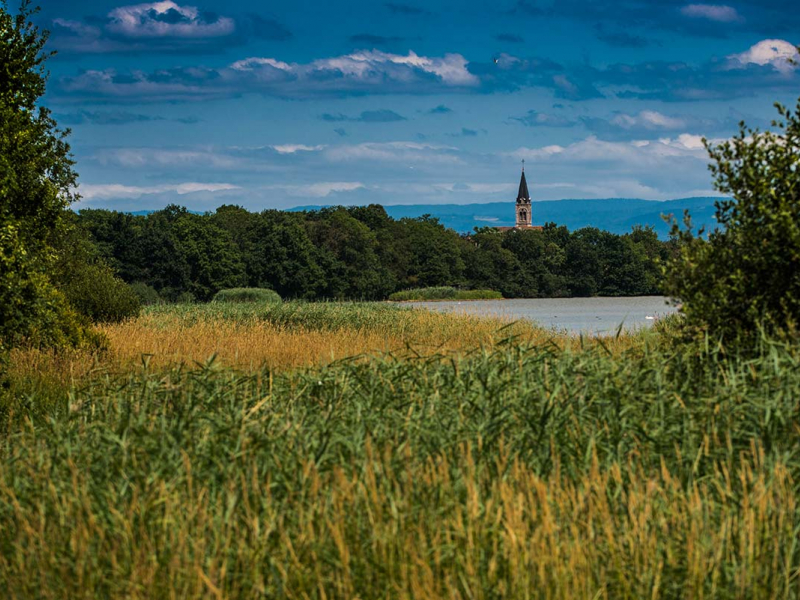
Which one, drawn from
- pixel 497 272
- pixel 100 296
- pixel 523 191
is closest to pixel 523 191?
pixel 523 191

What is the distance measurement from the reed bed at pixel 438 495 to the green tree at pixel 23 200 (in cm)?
441

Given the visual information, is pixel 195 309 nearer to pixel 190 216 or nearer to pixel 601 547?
pixel 601 547

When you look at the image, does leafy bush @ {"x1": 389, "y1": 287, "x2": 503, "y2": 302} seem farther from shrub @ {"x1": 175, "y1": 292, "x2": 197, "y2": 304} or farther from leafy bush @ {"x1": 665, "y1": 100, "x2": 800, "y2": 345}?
leafy bush @ {"x1": 665, "y1": 100, "x2": 800, "y2": 345}

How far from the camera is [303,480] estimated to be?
5.69m

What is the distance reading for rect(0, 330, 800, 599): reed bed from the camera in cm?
518

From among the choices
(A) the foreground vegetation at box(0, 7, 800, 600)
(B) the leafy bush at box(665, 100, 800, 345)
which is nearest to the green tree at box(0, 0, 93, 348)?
(A) the foreground vegetation at box(0, 7, 800, 600)

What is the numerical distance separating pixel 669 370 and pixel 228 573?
14.6 ft

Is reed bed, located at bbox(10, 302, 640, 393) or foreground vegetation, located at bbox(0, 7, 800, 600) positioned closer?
foreground vegetation, located at bbox(0, 7, 800, 600)

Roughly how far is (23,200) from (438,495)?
9821 mm

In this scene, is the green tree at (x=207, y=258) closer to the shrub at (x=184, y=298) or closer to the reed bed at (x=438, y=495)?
the shrub at (x=184, y=298)

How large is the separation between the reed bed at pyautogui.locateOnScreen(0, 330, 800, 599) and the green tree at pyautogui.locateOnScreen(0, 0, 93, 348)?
4.41 meters

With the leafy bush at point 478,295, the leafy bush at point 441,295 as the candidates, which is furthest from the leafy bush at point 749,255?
the leafy bush at point 478,295

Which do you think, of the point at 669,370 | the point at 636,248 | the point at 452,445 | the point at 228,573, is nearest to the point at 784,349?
the point at 669,370

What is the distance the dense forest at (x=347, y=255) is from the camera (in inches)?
2591
